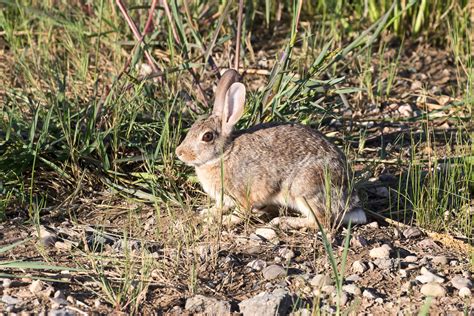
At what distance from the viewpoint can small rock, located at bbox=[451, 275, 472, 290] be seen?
4344 mm

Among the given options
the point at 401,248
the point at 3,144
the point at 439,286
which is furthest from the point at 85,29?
the point at 439,286

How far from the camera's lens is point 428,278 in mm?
4430

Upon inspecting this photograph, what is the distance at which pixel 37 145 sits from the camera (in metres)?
5.35

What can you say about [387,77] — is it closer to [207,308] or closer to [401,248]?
[401,248]

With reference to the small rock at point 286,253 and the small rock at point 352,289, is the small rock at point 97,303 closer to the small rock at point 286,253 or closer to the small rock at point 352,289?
the small rock at point 286,253

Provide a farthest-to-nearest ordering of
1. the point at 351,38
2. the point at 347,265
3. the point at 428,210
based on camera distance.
→ the point at 351,38 < the point at 428,210 < the point at 347,265

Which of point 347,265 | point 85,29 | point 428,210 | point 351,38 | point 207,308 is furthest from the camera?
point 351,38

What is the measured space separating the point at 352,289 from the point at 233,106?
1.42 m

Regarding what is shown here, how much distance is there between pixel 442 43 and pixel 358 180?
9.42 ft

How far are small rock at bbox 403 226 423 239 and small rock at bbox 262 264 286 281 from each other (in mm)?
875

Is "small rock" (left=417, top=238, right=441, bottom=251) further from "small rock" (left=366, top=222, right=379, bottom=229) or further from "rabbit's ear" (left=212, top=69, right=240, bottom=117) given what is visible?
"rabbit's ear" (left=212, top=69, right=240, bottom=117)

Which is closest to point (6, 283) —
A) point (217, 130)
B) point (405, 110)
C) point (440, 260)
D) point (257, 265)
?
point (257, 265)

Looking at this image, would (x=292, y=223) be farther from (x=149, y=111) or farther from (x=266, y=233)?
(x=149, y=111)

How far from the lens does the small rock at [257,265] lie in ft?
15.1
